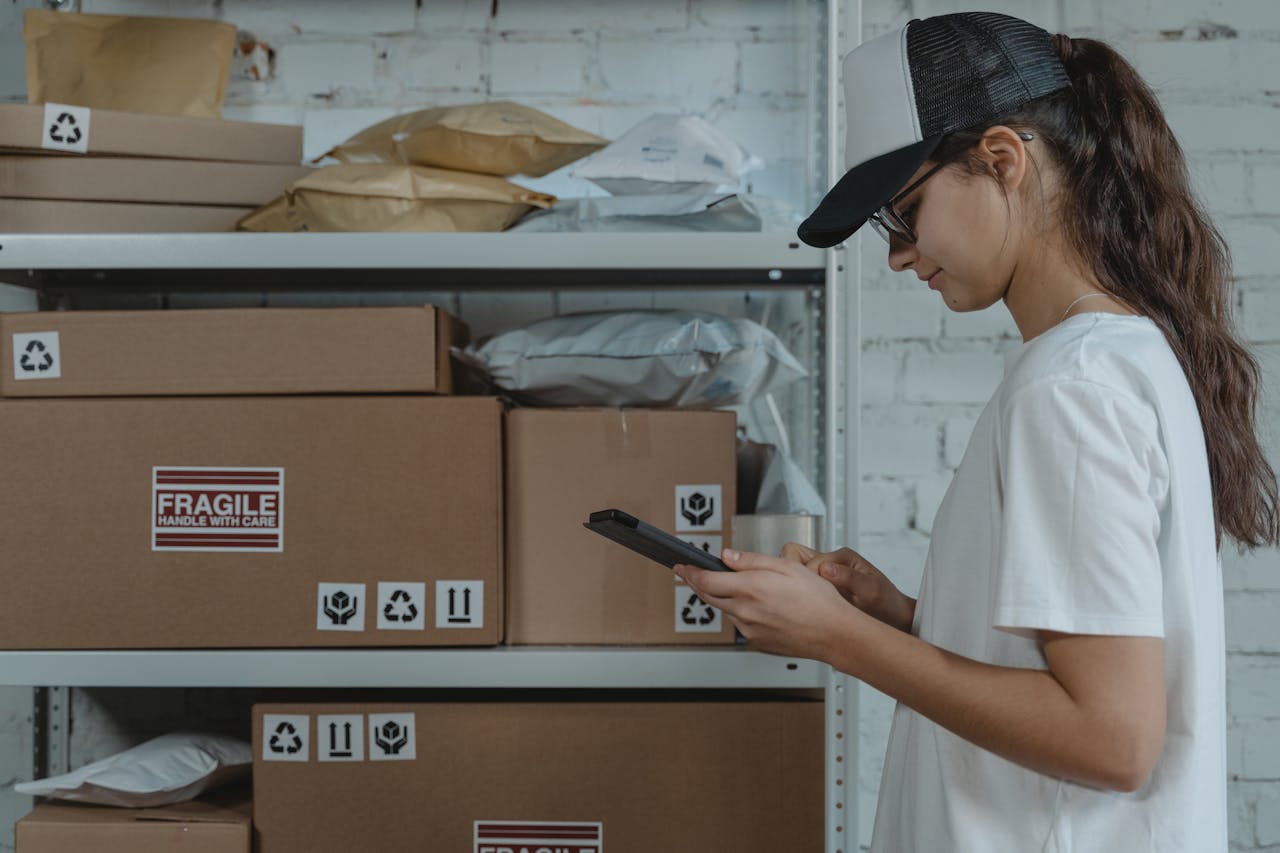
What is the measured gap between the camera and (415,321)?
1.18m

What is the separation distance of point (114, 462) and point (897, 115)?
2.97ft

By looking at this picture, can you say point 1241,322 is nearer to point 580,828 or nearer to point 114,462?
point 580,828

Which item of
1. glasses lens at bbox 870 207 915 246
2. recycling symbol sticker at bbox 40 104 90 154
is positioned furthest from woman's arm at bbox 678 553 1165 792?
recycling symbol sticker at bbox 40 104 90 154

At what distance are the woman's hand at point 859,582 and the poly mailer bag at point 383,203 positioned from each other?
1.81 ft

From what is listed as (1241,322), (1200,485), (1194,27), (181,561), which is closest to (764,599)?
(1200,485)

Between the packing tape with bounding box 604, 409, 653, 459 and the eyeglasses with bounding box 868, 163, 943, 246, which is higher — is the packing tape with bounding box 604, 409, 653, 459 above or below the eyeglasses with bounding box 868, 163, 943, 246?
below

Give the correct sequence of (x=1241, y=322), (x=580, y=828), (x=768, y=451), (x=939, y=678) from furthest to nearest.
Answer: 1. (x=1241, y=322)
2. (x=768, y=451)
3. (x=580, y=828)
4. (x=939, y=678)

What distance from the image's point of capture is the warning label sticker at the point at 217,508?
1.18 metres

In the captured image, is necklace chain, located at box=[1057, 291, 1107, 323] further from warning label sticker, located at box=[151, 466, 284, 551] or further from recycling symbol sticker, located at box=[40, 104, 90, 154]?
recycling symbol sticker, located at box=[40, 104, 90, 154]

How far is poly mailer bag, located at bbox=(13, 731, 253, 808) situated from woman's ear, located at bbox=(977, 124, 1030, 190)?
106 centimetres

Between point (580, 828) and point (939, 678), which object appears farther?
point (580, 828)

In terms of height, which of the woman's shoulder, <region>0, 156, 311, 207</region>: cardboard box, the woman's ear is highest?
<region>0, 156, 311, 207</region>: cardboard box

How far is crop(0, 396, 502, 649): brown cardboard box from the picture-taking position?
1172 millimetres

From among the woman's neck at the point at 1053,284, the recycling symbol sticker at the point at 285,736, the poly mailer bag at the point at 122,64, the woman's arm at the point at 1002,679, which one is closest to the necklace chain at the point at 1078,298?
the woman's neck at the point at 1053,284
